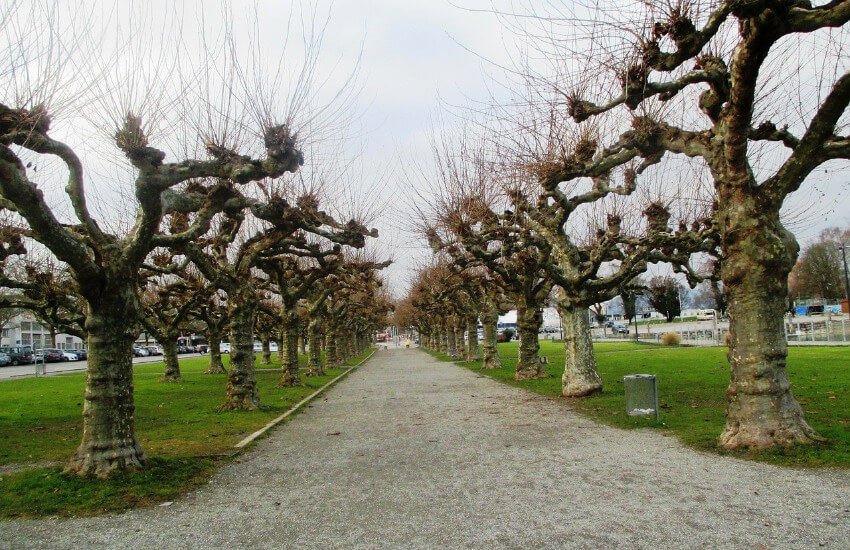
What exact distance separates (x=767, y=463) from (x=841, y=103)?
4.71 m

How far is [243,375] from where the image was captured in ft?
51.5

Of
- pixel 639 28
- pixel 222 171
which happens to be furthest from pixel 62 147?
pixel 639 28

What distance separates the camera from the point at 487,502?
6.42 meters

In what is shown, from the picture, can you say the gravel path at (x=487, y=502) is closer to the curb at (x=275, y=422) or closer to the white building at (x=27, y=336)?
the curb at (x=275, y=422)

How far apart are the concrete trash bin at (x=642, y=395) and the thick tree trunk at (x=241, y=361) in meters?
9.46

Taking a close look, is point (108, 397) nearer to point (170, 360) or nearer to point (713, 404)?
point (713, 404)

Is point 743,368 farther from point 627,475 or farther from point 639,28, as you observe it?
point 639,28

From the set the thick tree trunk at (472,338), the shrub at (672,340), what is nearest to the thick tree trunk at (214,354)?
the thick tree trunk at (472,338)

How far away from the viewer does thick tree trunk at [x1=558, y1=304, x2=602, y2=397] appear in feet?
53.0

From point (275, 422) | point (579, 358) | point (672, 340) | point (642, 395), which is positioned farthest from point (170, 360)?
point (672, 340)

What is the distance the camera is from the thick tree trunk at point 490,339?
30566 mm

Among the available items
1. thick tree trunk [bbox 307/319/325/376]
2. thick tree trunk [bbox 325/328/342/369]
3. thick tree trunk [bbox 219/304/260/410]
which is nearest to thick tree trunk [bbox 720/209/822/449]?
thick tree trunk [bbox 219/304/260/410]

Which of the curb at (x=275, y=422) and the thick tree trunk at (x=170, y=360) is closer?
the curb at (x=275, y=422)

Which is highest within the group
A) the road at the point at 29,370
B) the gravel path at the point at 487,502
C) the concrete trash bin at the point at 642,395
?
the concrete trash bin at the point at 642,395
